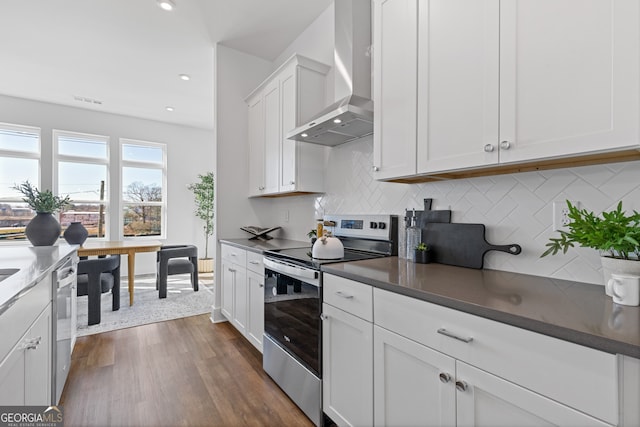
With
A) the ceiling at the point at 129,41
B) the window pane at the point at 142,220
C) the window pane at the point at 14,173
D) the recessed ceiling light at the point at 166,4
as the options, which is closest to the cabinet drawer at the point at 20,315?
the recessed ceiling light at the point at 166,4

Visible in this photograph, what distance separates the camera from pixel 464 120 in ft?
4.34

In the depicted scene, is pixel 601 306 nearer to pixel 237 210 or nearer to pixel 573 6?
pixel 573 6

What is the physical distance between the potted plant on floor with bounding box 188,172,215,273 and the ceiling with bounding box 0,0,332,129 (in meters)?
1.74

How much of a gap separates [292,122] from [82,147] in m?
4.85

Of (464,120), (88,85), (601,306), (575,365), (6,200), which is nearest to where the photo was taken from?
(575,365)

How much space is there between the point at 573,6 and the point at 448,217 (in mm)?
1014

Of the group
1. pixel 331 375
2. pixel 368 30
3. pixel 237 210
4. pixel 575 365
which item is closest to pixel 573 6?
pixel 575 365

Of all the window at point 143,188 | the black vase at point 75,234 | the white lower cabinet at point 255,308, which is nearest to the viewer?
the white lower cabinet at point 255,308

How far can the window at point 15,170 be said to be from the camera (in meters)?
4.74

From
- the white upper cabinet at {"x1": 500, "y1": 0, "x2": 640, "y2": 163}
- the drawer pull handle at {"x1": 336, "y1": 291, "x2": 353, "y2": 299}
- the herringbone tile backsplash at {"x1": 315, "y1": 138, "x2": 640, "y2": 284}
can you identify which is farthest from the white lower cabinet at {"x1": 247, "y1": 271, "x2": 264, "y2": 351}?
the white upper cabinet at {"x1": 500, "y1": 0, "x2": 640, "y2": 163}

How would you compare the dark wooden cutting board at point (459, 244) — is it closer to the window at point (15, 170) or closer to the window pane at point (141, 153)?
the window pane at point (141, 153)

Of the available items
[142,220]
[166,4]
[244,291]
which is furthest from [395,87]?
[142,220]

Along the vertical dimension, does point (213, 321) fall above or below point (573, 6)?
below

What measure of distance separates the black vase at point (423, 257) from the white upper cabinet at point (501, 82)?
454 millimetres
